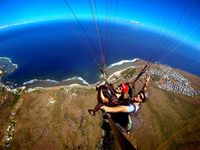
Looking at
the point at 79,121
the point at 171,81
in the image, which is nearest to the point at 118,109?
the point at 79,121

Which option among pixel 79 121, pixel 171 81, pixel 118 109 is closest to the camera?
pixel 118 109

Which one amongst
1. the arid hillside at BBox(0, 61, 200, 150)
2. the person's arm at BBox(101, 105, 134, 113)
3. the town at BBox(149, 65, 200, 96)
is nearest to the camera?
the person's arm at BBox(101, 105, 134, 113)

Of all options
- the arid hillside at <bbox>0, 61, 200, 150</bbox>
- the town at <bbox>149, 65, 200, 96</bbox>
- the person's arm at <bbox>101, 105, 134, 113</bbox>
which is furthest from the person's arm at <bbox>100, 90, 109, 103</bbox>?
the town at <bbox>149, 65, 200, 96</bbox>

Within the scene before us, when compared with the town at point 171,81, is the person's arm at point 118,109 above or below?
below

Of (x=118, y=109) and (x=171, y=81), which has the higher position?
(x=171, y=81)

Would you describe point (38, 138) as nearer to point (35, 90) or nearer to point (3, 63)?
point (35, 90)

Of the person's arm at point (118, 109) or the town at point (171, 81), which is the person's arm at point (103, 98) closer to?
the person's arm at point (118, 109)

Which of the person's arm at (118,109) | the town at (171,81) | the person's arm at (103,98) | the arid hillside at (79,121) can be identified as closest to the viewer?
the person's arm at (118,109)

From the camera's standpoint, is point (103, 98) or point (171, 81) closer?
point (103, 98)

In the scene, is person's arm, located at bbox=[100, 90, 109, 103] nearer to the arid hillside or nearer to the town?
the arid hillside

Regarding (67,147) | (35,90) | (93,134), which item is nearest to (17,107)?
(35,90)

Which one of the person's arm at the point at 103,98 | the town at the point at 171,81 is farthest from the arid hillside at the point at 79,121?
the person's arm at the point at 103,98

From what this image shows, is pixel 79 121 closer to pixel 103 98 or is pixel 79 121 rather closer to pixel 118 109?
pixel 103 98
